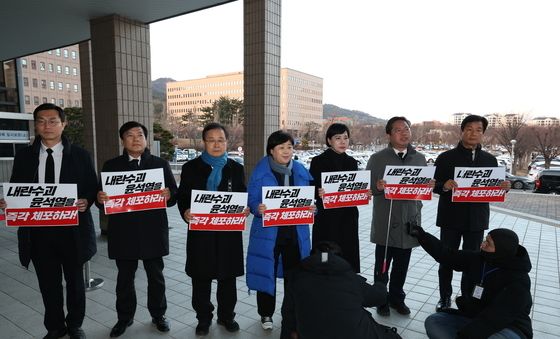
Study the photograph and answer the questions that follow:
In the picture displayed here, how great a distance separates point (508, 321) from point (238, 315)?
254 cm

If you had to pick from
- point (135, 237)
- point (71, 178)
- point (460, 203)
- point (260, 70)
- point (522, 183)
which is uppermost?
point (260, 70)

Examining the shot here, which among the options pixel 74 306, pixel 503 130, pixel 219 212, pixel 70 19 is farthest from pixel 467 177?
pixel 503 130

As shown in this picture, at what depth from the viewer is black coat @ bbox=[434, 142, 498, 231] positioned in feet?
12.1

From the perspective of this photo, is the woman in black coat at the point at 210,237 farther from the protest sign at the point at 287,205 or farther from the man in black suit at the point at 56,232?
the man in black suit at the point at 56,232

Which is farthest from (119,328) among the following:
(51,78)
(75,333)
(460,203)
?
(51,78)

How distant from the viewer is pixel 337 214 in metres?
3.56

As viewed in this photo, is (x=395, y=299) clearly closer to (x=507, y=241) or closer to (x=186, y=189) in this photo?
(x=507, y=241)

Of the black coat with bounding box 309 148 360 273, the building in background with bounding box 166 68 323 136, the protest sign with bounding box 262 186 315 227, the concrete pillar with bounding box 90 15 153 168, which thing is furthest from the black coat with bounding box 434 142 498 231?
the building in background with bounding box 166 68 323 136

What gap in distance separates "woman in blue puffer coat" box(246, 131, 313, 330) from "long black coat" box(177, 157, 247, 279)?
16cm

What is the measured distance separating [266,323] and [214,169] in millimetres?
1644

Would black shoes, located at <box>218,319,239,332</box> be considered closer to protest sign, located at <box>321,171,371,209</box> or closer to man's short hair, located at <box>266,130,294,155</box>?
protest sign, located at <box>321,171,371,209</box>

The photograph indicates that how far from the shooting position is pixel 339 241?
352 cm

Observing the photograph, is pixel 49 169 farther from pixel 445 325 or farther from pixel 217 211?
pixel 445 325

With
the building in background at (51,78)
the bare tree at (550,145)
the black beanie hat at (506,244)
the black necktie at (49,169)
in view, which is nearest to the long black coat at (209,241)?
the black necktie at (49,169)
